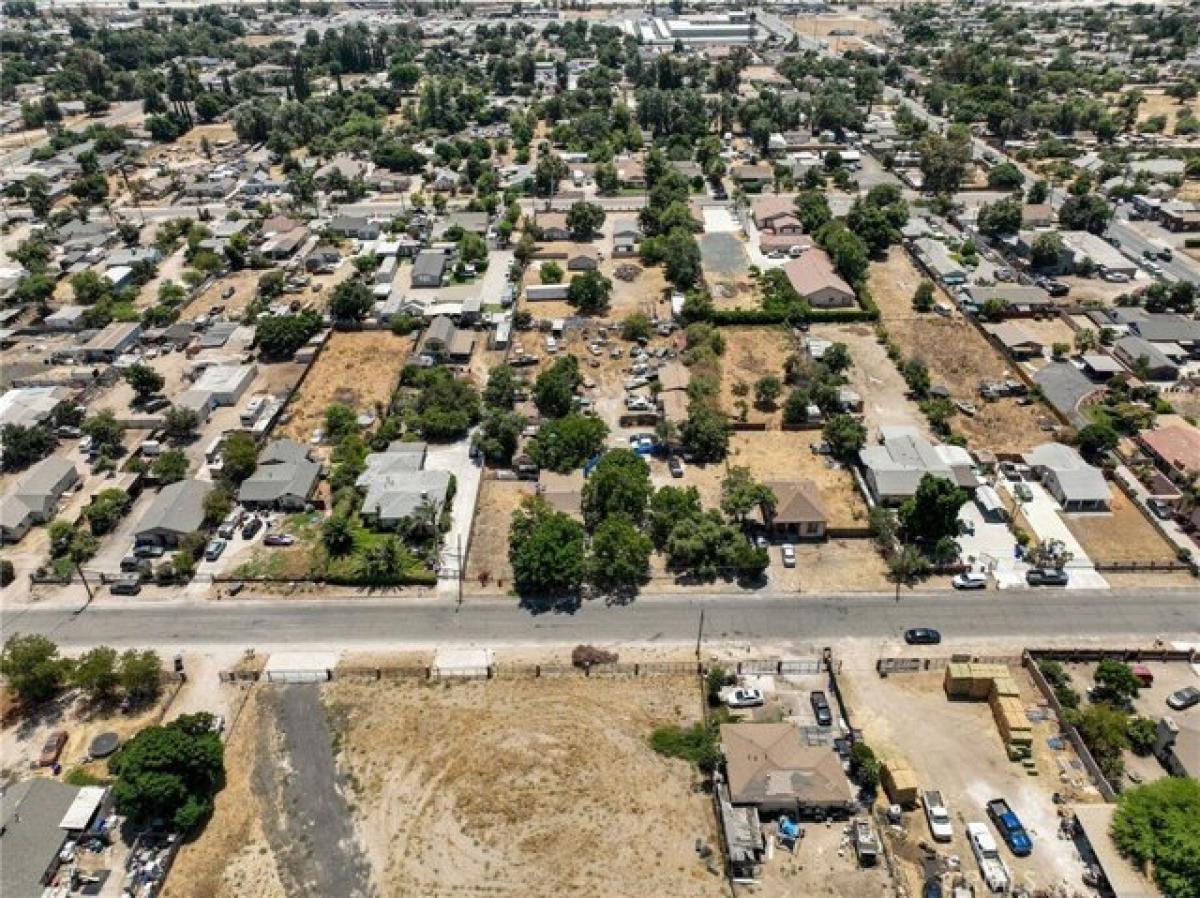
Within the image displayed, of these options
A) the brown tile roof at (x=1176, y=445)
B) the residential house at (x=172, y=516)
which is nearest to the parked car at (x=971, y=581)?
the brown tile roof at (x=1176, y=445)

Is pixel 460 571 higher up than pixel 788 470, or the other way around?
pixel 788 470

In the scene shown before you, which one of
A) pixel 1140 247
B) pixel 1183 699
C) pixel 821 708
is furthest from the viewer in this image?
pixel 1140 247

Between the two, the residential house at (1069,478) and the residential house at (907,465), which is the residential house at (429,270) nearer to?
the residential house at (907,465)

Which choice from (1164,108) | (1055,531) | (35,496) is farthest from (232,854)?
(1164,108)

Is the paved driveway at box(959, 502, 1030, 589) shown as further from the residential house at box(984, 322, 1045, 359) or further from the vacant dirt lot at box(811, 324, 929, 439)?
the residential house at box(984, 322, 1045, 359)

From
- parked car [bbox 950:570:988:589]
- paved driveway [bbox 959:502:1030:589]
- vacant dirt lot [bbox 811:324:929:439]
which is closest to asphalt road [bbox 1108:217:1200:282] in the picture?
vacant dirt lot [bbox 811:324:929:439]

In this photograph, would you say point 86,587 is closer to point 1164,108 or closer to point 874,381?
point 874,381
